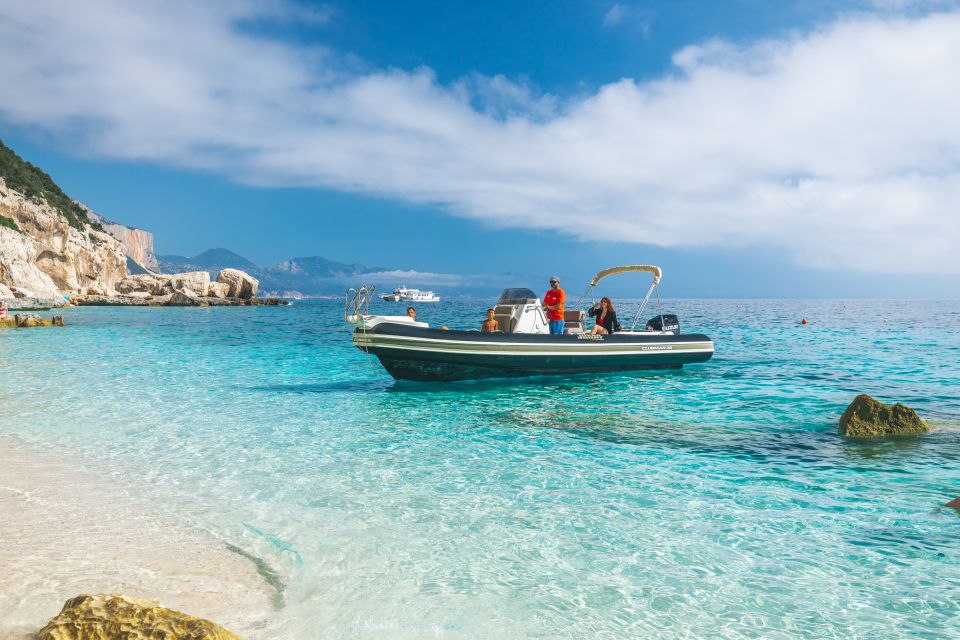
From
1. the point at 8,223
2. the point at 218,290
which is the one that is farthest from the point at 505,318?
the point at 218,290

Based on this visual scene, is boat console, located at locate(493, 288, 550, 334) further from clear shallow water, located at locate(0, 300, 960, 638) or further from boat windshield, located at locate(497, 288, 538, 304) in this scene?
clear shallow water, located at locate(0, 300, 960, 638)

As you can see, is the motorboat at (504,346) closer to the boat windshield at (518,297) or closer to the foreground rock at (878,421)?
the boat windshield at (518,297)

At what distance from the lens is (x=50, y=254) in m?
75.3

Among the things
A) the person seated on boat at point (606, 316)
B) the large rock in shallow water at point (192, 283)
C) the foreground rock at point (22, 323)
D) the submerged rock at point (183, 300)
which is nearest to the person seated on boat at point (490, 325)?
the person seated on boat at point (606, 316)

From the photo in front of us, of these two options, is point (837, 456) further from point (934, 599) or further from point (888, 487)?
point (934, 599)

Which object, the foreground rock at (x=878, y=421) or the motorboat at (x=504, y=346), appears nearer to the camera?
the foreground rock at (x=878, y=421)

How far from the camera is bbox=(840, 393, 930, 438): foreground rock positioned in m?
10.0

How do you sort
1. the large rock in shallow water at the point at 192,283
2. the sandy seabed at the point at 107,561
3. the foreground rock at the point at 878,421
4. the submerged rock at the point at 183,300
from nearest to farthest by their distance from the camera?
1. the sandy seabed at the point at 107,561
2. the foreground rock at the point at 878,421
3. the submerged rock at the point at 183,300
4. the large rock in shallow water at the point at 192,283

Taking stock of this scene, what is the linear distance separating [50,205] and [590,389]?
284ft

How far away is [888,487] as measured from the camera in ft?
24.2

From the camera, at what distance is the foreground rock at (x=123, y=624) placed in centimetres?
339

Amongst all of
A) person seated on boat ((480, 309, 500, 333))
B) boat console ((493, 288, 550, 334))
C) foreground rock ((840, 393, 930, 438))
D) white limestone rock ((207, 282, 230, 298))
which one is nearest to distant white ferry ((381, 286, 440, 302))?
white limestone rock ((207, 282, 230, 298))

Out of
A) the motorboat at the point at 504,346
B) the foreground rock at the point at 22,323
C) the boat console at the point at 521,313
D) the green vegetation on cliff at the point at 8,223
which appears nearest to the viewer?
the motorboat at the point at 504,346

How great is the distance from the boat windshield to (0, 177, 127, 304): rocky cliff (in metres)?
58.6
